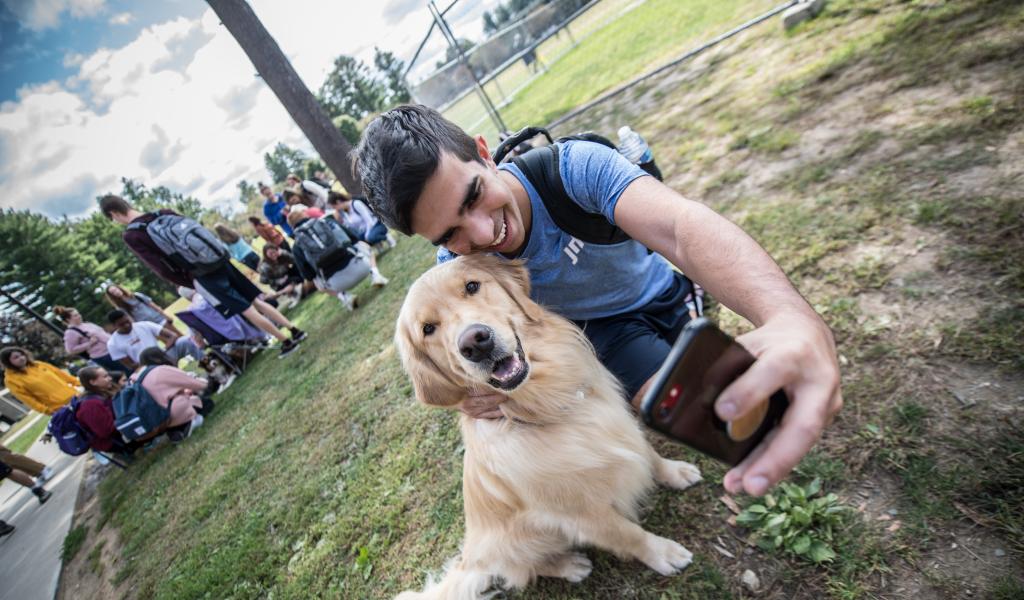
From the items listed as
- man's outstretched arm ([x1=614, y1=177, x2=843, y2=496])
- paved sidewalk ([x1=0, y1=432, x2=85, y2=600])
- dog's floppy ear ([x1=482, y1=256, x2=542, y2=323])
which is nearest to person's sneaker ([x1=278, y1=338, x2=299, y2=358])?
paved sidewalk ([x1=0, y1=432, x2=85, y2=600])

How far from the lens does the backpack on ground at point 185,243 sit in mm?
6105

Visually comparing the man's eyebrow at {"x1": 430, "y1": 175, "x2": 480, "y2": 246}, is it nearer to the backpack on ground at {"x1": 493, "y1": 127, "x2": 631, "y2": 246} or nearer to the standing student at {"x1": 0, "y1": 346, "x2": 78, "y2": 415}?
the backpack on ground at {"x1": 493, "y1": 127, "x2": 631, "y2": 246}

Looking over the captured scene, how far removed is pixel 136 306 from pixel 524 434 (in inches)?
473

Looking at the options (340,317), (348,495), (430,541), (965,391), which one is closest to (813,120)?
(965,391)

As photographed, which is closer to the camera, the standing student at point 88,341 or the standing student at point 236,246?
the standing student at point 88,341

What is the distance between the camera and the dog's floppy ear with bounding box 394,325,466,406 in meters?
2.14

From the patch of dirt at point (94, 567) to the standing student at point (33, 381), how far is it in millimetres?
3774

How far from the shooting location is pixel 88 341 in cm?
923

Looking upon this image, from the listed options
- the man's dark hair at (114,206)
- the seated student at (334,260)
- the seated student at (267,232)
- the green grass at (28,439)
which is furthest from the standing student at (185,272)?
the green grass at (28,439)

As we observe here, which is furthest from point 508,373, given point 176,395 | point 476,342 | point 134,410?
point 176,395

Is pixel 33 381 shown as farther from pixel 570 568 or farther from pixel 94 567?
pixel 570 568

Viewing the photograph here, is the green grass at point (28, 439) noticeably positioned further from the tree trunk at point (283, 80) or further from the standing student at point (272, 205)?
the tree trunk at point (283, 80)

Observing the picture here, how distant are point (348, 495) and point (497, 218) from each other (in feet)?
10.2

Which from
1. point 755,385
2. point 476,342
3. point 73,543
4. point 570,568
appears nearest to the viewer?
point 755,385
